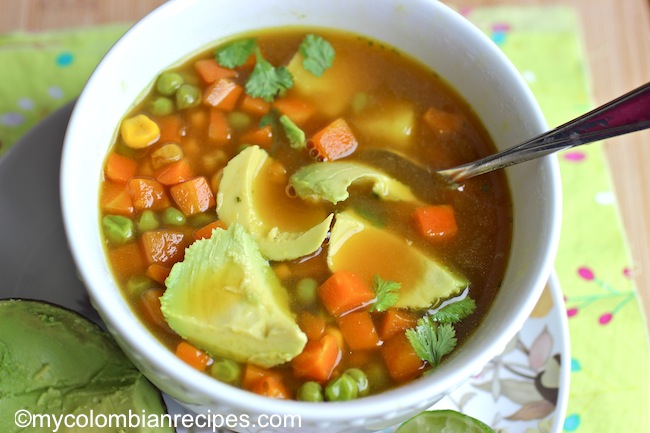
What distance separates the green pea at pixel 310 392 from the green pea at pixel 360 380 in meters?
0.12

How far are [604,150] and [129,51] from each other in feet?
7.62

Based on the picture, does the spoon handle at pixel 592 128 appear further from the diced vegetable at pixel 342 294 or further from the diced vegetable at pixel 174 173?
the diced vegetable at pixel 174 173

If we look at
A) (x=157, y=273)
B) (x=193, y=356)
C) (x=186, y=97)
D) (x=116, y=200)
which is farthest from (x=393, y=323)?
(x=186, y=97)

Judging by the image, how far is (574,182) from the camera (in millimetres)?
3344

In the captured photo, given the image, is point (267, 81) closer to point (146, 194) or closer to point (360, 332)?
point (146, 194)

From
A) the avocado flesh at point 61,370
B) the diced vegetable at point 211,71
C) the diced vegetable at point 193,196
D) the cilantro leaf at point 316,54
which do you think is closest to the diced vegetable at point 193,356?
the avocado flesh at point 61,370

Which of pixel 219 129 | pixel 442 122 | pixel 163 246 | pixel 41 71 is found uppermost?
pixel 442 122

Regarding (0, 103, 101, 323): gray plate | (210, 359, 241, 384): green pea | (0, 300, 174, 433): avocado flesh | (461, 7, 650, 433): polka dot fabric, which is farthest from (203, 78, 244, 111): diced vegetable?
(461, 7, 650, 433): polka dot fabric

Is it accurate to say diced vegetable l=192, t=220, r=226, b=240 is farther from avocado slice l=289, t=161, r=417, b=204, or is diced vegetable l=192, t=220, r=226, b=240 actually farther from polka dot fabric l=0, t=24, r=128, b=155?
polka dot fabric l=0, t=24, r=128, b=155

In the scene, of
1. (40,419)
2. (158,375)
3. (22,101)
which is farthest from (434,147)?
(22,101)

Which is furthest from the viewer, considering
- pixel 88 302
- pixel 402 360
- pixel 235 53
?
pixel 235 53

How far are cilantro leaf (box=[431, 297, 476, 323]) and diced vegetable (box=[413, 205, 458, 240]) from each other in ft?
0.82

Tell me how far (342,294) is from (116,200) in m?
0.82

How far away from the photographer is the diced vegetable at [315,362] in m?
2.13
